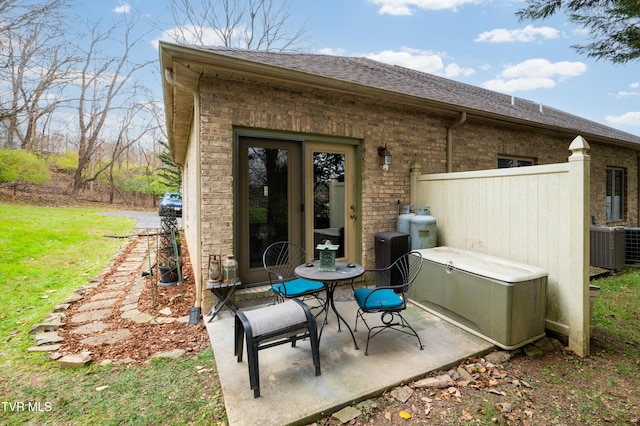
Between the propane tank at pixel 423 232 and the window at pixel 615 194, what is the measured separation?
25.4 feet

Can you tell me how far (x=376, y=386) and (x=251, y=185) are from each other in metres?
2.78

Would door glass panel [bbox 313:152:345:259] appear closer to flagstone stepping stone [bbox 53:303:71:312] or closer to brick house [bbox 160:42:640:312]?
brick house [bbox 160:42:640:312]

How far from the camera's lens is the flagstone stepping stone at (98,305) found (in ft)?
13.2

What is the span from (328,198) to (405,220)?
1.25 m

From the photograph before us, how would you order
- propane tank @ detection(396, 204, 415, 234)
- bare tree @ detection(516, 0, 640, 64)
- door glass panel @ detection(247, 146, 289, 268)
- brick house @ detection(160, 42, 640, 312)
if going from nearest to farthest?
1. brick house @ detection(160, 42, 640, 312)
2. door glass panel @ detection(247, 146, 289, 268)
3. propane tank @ detection(396, 204, 415, 234)
4. bare tree @ detection(516, 0, 640, 64)

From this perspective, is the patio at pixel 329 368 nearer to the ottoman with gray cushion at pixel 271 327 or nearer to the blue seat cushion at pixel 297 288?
the ottoman with gray cushion at pixel 271 327

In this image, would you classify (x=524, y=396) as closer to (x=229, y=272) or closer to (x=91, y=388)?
(x=229, y=272)

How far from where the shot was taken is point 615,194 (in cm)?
891

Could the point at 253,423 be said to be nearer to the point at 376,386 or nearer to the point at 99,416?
the point at 376,386

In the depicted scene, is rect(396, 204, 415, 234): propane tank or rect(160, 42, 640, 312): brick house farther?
rect(396, 204, 415, 234): propane tank

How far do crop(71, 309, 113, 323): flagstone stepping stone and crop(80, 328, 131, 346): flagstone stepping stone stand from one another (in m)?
0.56

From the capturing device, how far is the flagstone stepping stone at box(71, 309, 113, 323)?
3686 millimetres

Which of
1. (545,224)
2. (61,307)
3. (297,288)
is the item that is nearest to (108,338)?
(61,307)

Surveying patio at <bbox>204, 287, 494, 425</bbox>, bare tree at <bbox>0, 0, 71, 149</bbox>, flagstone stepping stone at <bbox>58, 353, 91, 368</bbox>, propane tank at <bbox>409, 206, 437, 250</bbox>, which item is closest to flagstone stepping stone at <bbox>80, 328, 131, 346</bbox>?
flagstone stepping stone at <bbox>58, 353, 91, 368</bbox>
